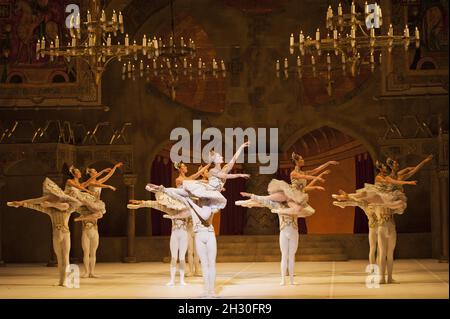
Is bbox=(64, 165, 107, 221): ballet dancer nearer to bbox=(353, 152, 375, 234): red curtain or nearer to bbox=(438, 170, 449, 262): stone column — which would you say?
bbox=(438, 170, 449, 262): stone column

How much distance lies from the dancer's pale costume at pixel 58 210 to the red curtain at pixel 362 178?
33.0ft

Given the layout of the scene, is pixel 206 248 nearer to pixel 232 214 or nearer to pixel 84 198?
pixel 84 198

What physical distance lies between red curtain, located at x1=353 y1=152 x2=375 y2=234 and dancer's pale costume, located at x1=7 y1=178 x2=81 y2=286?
10073 millimetres

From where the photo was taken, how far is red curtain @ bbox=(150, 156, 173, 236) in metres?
24.4

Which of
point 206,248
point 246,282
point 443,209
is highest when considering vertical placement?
point 443,209

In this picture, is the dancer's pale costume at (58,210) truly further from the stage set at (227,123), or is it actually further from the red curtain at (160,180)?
the red curtain at (160,180)

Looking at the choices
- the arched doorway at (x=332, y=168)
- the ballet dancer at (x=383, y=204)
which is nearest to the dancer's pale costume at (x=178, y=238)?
the ballet dancer at (x=383, y=204)

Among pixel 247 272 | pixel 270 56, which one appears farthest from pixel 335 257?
pixel 270 56

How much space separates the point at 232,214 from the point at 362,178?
348 centimetres

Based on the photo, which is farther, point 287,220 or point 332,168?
point 332,168

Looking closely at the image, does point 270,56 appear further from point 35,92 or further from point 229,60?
point 35,92

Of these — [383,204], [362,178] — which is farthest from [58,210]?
[362,178]

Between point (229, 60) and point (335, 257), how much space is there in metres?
5.80

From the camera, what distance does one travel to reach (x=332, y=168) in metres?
25.5
